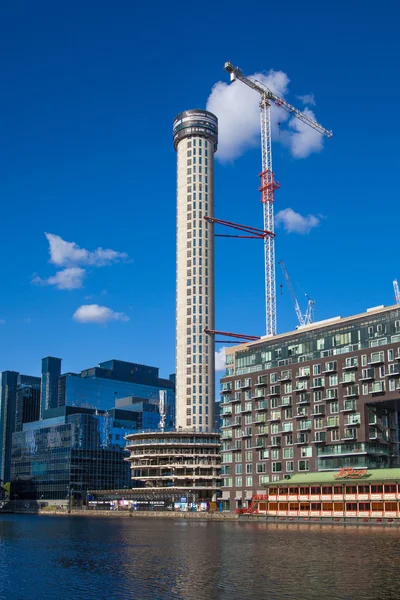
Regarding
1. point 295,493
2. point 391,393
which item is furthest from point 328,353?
point 295,493

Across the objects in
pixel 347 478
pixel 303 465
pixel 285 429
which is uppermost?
pixel 285 429

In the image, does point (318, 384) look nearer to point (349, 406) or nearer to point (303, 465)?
point (349, 406)

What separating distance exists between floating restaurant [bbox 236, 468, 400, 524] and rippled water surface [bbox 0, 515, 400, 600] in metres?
19.3

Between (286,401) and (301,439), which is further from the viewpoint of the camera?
(286,401)

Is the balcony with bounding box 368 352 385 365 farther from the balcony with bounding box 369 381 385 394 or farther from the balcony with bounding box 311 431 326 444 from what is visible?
the balcony with bounding box 311 431 326 444

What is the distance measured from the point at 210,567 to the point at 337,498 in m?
76.7

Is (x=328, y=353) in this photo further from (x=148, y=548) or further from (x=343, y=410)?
(x=148, y=548)

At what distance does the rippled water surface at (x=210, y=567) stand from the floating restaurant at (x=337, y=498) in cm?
1931

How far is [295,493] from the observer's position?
6235 inches

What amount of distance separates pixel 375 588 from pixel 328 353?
131422mm

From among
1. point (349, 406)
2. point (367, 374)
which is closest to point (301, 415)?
point (349, 406)

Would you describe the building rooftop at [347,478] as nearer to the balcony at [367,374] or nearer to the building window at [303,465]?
the building window at [303,465]

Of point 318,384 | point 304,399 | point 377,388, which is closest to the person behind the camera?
point 377,388

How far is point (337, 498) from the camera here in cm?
14912
